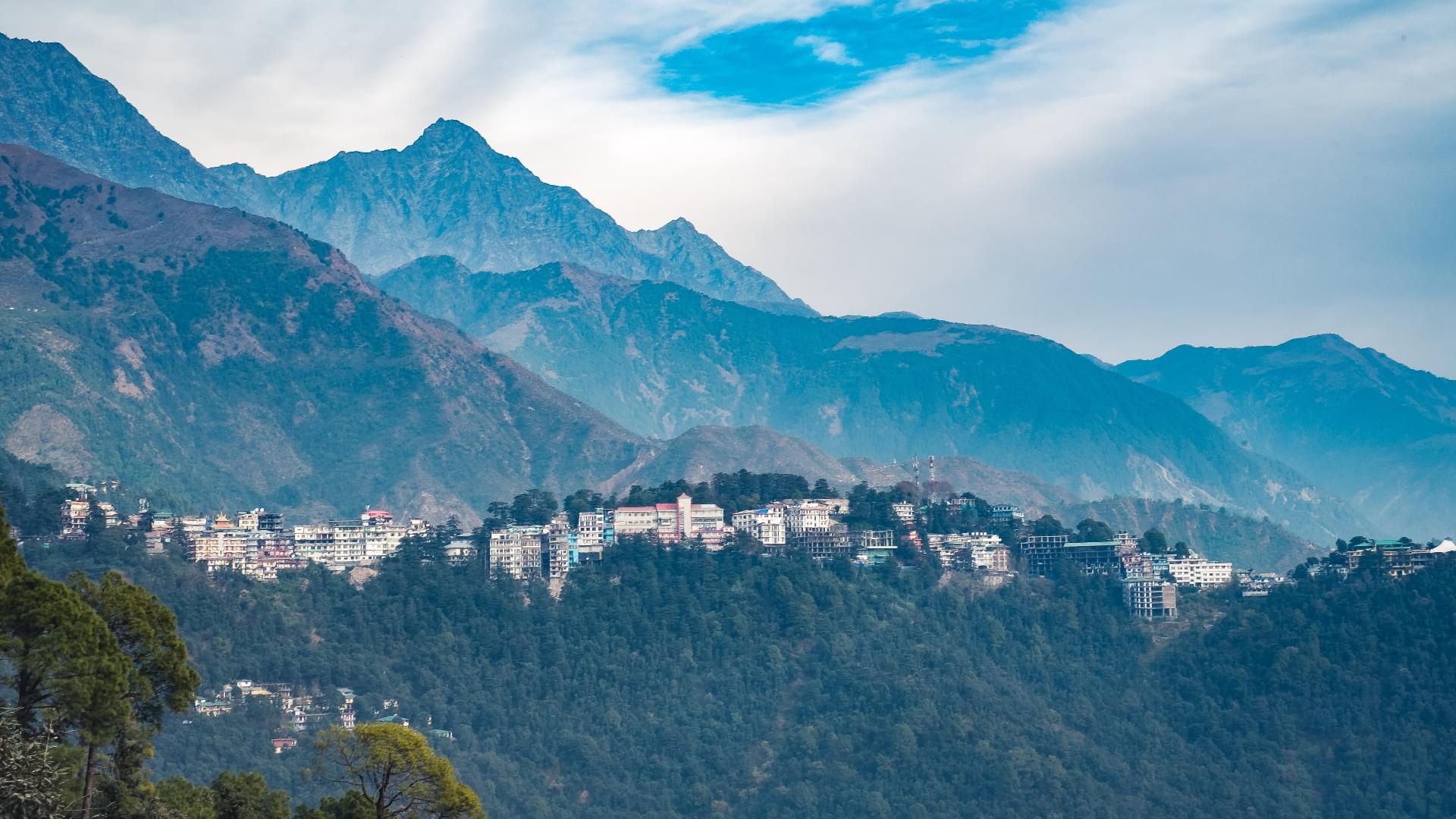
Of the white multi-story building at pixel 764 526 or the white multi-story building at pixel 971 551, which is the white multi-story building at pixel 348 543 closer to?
the white multi-story building at pixel 764 526

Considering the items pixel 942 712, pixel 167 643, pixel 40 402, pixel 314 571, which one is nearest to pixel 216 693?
pixel 314 571

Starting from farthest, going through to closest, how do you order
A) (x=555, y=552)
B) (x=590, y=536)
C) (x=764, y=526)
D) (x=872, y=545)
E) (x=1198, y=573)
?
(x=1198, y=573) → (x=872, y=545) → (x=764, y=526) → (x=590, y=536) → (x=555, y=552)

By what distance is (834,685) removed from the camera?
4884 inches

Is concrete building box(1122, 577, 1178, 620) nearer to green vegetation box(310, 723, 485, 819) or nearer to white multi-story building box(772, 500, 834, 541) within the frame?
white multi-story building box(772, 500, 834, 541)

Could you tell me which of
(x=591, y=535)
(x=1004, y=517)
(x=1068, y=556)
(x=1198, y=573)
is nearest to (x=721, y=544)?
(x=591, y=535)

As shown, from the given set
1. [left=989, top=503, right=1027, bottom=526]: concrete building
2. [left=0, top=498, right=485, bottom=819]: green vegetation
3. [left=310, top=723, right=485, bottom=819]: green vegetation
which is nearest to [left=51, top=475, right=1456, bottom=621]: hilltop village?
[left=989, top=503, right=1027, bottom=526]: concrete building

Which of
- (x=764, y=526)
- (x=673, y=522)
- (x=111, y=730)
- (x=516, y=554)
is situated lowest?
(x=111, y=730)

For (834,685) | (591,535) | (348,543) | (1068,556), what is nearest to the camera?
(834,685)

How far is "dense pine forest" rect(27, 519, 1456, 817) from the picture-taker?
4375 inches

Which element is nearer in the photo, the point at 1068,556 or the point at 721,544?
the point at 721,544

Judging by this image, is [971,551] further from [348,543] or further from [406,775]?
[406,775]

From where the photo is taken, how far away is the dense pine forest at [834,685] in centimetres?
11112

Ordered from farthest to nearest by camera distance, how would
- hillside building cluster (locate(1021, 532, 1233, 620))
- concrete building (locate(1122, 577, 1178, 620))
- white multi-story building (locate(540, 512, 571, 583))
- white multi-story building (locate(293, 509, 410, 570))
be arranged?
white multi-story building (locate(293, 509, 410, 570))
white multi-story building (locate(540, 512, 571, 583))
hillside building cluster (locate(1021, 532, 1233, 620))
concrete building (locate(1122, 577, 1178, 620))

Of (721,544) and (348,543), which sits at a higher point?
(348,543)
